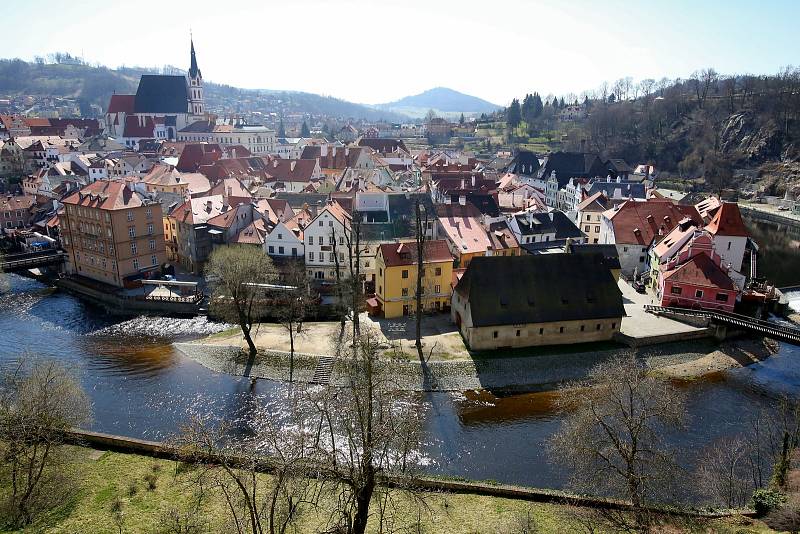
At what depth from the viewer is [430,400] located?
36.5 meters

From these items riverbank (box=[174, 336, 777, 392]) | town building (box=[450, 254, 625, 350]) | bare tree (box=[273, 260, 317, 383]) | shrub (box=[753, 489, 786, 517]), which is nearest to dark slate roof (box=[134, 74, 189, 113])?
bare tree (box=[273, 260, 317, 383])

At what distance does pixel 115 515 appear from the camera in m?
23.2

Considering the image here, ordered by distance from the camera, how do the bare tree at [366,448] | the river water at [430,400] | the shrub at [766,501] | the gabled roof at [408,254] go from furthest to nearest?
the gabled roof at [408,254] → the river water at [430,400] → the shrub at [766,501] → the bare tree at [366,448]

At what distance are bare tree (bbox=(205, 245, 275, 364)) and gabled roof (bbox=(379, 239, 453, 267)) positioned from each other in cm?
1084

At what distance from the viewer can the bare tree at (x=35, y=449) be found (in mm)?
23484

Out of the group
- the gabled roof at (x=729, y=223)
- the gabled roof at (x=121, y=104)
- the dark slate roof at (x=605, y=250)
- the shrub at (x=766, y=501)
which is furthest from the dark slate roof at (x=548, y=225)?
the gabled roof at (x=121, y=104)

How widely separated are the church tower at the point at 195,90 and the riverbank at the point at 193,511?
452ft

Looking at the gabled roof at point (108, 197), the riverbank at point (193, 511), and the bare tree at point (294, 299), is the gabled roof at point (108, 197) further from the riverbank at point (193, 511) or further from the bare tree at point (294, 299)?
the riverbank at point (193, 511)

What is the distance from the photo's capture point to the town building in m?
41.5

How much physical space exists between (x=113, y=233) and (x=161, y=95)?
99.1 meters

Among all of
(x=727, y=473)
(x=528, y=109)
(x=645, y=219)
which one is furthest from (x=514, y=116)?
(x=727, y=473)

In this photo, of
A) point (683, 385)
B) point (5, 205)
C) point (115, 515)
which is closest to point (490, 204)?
point (683, 385)

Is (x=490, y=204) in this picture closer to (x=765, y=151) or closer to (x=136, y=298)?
(x=136, y=298)

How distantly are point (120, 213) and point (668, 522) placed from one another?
2116 inches
